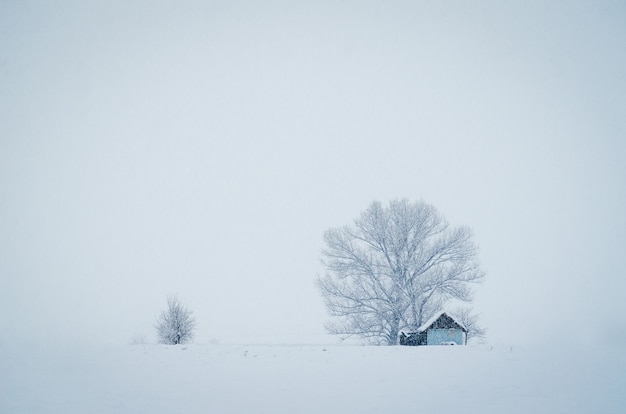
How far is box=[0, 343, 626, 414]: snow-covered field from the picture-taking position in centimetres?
747

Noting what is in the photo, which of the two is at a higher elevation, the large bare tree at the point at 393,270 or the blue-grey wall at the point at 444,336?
the large bare tree at the point at 393,270

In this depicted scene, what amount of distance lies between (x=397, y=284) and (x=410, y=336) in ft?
9.14

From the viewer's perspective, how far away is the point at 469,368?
10.5 metres

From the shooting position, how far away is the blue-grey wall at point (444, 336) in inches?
757

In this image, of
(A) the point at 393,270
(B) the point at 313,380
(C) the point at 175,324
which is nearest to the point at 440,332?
(A) the point at 393,270

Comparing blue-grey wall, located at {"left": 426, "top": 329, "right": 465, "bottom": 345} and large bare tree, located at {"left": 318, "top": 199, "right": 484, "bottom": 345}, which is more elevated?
large bare tree, located at {"left": 318, "top": 199, "right": 484, "bottom": 345}

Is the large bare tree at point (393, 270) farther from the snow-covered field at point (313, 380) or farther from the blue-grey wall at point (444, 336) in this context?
the snow-covered field at point (313, 380)

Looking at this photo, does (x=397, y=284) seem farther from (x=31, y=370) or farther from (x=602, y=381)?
(x=31, y=370)

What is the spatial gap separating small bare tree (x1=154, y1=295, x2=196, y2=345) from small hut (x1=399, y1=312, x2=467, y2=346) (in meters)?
15.9

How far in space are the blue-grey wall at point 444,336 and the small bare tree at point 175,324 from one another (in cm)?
1682

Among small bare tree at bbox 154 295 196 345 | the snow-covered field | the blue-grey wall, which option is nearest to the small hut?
the blue-grey wall

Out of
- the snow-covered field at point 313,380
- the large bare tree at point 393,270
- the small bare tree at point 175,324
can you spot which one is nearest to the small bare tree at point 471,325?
the large bare tree at point 393,270

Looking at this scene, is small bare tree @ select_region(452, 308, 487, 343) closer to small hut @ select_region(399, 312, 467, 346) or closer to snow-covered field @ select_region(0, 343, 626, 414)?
small hut @ select_region(399, 312, 467, 346)

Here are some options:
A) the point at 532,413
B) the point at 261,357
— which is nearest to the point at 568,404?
the point at 532,413
